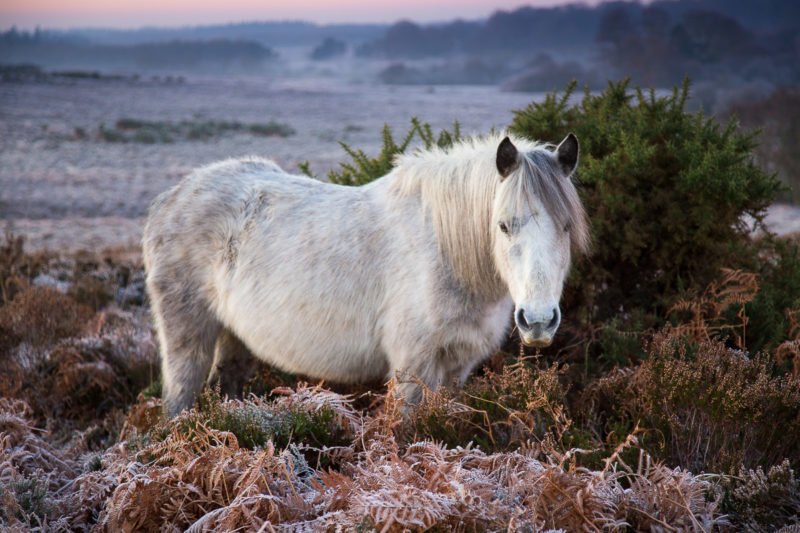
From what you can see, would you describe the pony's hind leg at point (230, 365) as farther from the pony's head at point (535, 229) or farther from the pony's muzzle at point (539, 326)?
the pony's muzzle at point (539, 326)

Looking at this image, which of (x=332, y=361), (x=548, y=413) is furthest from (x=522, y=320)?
(x=332, y=361)

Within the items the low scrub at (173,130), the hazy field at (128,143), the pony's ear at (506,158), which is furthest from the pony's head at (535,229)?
the low scrub at (173,130)

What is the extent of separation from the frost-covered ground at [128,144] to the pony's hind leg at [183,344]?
9.12 feet

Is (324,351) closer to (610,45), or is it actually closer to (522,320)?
(522,320)

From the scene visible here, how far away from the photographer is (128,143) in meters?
26.9

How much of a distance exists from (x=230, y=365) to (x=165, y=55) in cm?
11595

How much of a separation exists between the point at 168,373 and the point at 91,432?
2.73ft

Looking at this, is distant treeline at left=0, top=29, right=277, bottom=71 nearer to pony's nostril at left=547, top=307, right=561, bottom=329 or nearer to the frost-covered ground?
the frost-covered ground

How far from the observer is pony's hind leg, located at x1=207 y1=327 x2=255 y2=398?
13.6ft

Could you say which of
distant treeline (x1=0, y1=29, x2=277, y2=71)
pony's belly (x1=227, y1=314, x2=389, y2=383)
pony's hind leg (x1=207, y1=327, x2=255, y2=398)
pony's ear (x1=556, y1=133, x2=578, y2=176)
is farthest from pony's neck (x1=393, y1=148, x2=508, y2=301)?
distant treeline (x1=0, y1=29, x2=277, y2=71)

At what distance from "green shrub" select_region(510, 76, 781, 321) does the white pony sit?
135 centimetres

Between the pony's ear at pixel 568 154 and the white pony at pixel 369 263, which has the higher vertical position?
the pony's ear at pixel 568 154

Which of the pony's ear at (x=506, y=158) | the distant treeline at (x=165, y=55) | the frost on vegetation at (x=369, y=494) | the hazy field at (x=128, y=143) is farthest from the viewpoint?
the distant treeline at (x=165, y=55)

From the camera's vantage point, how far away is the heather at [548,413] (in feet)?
7.19
